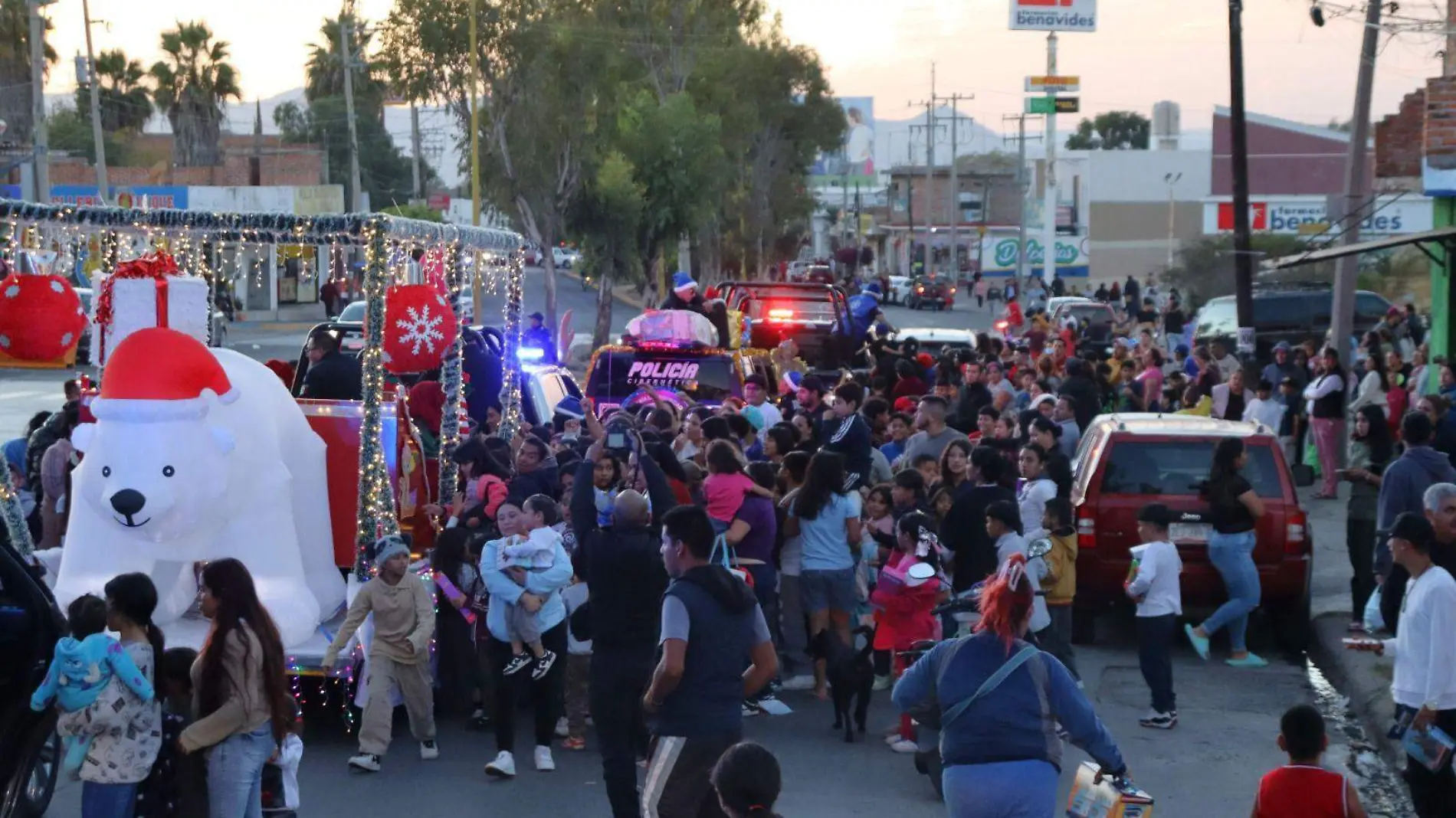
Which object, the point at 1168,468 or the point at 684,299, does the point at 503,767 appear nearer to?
the point at 1168,468

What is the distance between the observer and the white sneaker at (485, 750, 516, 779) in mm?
9008

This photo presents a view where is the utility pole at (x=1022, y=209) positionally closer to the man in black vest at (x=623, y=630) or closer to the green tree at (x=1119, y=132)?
the green tree at (x=1119, y=132)

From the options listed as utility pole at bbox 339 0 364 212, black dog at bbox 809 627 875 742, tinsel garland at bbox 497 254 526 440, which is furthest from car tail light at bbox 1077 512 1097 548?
utility pole at bbox 339 0 364 212

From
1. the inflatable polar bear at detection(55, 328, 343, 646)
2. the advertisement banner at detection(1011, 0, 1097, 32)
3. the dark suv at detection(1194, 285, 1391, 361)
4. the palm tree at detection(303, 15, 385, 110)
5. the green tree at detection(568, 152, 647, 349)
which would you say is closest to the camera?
the inflatable polar bear at detection(55, 328, 343, 646)

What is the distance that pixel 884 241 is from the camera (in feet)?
368

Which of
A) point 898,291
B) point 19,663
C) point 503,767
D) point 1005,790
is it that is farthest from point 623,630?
point 898,291

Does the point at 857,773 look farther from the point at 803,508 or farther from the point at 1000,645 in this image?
the point at 1000,645

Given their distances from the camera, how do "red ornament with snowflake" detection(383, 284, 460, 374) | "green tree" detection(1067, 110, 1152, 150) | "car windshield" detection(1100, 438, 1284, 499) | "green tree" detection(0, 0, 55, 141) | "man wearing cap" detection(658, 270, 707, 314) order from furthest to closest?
"green tree" detection(1067, 110, 1152, 150)
"green tree" detection(0, 0, 55, 141)
"man wearing cap" detection(658, 270, 707, 314)
"car windshield" detection(1100, 438, 1284, 499)
"red ornament with snowflake" detection(383, 284, 460, 374)

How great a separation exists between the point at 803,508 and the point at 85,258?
330 inches

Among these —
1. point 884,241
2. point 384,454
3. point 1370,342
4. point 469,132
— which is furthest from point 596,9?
point 884,241

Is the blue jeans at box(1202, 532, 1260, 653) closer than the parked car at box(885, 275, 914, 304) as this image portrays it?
Yes

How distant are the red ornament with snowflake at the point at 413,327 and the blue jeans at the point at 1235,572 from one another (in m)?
5.30

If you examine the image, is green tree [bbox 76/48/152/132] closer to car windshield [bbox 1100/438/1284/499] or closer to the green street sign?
the green street sign

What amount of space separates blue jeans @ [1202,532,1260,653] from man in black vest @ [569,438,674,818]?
5250mm
